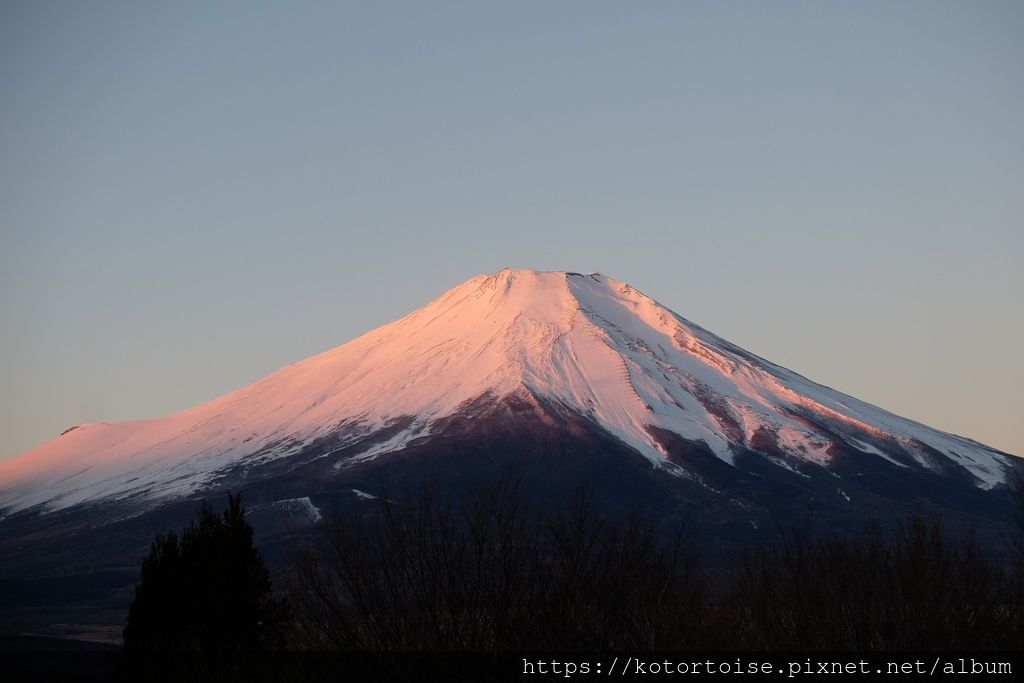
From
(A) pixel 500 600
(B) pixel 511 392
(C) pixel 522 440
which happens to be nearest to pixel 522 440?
(C) pixel 522 440

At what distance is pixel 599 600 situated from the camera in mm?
29438

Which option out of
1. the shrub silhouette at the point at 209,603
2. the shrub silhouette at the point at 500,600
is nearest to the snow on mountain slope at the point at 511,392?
the shrub silhouette at the point at 500,600

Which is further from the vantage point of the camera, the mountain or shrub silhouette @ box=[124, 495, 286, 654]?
the mountain

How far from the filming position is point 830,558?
38.2 meters

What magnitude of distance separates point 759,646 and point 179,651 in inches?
529

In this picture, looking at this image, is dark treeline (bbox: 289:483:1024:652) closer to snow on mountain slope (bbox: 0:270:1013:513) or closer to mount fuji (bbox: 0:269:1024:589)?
mount fuji (bbox: 0:269:1024:589)

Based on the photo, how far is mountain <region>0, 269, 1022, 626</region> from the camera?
11581 cm

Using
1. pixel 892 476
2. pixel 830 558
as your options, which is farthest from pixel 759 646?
pixel 892 476

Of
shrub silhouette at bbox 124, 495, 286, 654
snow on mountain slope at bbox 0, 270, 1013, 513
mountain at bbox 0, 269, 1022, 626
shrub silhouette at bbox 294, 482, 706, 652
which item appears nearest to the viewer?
shrub silhouette at bbox 294, 482, 706, 652

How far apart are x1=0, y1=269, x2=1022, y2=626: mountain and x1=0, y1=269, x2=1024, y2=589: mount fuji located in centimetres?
28

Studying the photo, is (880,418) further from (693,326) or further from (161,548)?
(161,548)

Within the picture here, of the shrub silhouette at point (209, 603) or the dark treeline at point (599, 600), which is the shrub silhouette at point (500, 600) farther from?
the shrub silhouette at point (209, 603)

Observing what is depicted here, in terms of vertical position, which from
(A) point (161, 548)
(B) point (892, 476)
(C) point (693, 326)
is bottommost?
(B) point (892, 476)

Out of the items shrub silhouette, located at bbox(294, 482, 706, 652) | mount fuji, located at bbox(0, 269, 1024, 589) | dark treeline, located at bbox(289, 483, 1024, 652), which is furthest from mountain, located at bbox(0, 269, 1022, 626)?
shrub silhouette, located at bbox(294, 482, 706, 652)
